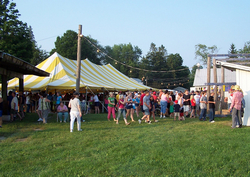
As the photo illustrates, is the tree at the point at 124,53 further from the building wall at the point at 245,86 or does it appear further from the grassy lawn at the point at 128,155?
the grassy lawn at the point at 128,155

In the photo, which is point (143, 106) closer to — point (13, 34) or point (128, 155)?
point (128, 155)

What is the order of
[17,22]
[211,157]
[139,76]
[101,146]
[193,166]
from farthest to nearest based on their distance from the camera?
[139,76], [17,22], [101,146], [211,157], [193,166]

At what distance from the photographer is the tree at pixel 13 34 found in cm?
2769

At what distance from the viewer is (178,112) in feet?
42.8

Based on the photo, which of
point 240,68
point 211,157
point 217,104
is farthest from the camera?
point 217,104

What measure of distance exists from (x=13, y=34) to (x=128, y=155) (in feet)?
88.3

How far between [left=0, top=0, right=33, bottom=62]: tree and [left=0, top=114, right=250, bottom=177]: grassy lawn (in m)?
22.5

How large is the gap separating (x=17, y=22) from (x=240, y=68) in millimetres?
25566

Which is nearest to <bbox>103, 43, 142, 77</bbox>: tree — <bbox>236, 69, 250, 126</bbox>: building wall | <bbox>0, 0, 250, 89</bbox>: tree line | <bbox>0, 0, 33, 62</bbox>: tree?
<bbox>0, 0, 250, 89</bbox>: tree line

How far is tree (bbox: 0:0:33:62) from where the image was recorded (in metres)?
27.7

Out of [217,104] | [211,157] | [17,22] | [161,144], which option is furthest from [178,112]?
[17,22]

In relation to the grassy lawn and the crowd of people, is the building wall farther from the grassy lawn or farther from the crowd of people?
the grassy lawn

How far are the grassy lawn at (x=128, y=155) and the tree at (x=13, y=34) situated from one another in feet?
73.9

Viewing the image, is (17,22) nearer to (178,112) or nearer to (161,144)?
(178,112)
